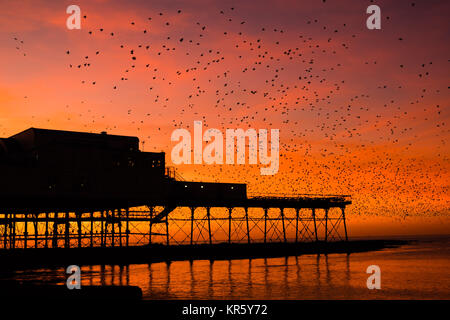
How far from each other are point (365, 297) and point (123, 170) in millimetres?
25035

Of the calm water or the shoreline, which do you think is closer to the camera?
the calm water

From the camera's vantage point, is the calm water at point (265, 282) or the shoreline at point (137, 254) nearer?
the calm water at point (265, 282)

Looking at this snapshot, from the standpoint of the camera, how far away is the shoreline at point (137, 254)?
144 ft

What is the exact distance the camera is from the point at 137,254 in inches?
2057

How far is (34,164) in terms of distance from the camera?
136ft

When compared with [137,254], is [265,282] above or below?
below

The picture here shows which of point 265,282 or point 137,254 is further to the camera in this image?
point 137,254

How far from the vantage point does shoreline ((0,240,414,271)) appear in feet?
144
